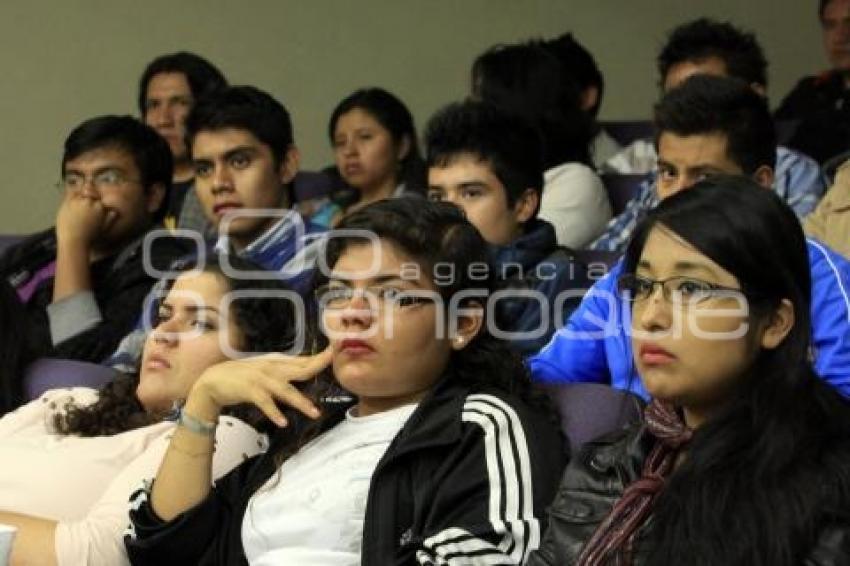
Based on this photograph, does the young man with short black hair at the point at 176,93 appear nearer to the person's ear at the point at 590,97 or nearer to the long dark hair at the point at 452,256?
the person's ear at the point at 590,97

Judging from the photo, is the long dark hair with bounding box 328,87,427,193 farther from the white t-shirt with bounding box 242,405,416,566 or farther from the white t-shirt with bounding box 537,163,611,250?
the white t-shirt with bounding box 242,405,416,566

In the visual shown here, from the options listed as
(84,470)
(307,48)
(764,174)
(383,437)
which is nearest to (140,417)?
(84,470)

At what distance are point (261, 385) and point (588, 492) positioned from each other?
511mm

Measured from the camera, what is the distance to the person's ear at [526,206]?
123 inches

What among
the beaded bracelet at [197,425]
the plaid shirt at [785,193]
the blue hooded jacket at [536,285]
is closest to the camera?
the beaded bracelet at [197,425]

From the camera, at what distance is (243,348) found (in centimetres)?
259

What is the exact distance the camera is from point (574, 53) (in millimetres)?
4480

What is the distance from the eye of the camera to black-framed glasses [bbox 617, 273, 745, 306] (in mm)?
1856

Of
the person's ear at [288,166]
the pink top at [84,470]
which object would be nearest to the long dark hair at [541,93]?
the person's ear at [288,166]

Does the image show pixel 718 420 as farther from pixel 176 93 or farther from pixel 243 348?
pixel 176 93

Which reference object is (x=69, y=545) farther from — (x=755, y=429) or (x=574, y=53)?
(x=574, y=53)

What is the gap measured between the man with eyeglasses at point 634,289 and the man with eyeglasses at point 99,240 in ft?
3.90

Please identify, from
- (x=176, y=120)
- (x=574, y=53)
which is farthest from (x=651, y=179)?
(x=176, y=120)

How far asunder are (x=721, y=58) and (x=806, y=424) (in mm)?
2223
